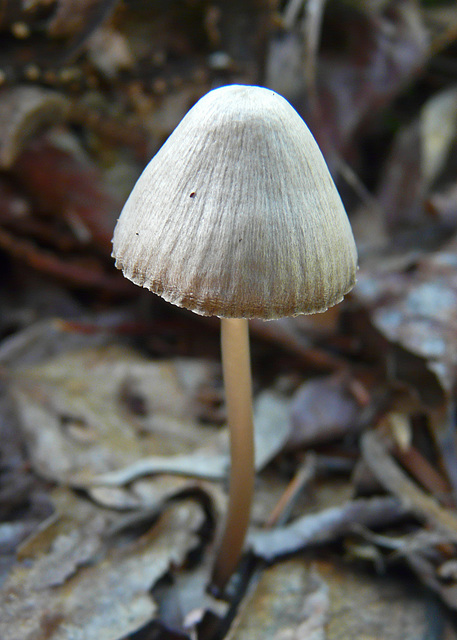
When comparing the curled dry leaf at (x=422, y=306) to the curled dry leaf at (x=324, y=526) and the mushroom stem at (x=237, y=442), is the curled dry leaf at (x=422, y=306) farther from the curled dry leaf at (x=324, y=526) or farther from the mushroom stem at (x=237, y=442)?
the mushroom stem at (x=237, y=442)

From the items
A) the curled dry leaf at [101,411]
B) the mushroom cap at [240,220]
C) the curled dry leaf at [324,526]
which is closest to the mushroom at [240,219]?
the mushroom cap at [240,220]

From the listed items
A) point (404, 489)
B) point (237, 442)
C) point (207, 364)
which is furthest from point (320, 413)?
point (237, 442)

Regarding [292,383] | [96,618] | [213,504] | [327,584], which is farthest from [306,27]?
[96,618]

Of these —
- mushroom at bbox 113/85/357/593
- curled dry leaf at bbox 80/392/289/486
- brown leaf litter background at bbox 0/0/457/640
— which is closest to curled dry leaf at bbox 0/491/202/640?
brown leaf litter background at bbox 0/0/457/640

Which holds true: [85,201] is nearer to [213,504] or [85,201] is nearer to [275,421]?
[275,421]

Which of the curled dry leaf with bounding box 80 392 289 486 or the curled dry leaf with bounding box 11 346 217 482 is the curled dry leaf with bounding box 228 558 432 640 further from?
the curled dry leaf with bounding box 11 346 217 482

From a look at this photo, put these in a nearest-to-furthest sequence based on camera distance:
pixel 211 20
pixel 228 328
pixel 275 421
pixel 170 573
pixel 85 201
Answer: pixel 228 328 → pixel 170 573 → pixel 275 421 → pixel 211 20 → pixel 85 201

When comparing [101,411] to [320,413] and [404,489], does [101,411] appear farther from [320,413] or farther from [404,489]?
[404,489]
